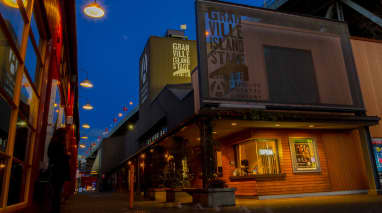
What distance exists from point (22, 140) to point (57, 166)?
1.53 metres

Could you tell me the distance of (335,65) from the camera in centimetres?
1309

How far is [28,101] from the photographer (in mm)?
3510

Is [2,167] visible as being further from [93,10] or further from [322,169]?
[322,169]

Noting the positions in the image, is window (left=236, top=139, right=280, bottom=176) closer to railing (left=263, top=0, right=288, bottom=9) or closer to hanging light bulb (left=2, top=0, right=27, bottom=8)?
hanging light bulb (left=2, top=0, right=27, bottom=8)

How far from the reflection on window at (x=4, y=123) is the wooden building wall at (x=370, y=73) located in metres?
14.7

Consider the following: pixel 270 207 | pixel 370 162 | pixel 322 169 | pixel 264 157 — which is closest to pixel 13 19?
pixel 270 207

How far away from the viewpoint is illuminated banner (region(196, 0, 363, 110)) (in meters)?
10.7

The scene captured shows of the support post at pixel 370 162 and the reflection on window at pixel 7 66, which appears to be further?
the support post at pixel 370 162

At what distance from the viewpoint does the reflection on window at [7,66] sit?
240 cm

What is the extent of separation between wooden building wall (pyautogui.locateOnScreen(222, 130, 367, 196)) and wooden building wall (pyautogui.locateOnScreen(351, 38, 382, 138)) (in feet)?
5.56

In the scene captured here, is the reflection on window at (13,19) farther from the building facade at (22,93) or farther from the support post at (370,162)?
the support post at (370,162)

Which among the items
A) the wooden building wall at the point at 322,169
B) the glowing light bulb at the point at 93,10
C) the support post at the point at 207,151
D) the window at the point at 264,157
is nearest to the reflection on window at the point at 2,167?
the glowing light bulb at the point at 93,10

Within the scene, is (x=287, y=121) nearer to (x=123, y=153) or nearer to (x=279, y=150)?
(x=279, y=150)

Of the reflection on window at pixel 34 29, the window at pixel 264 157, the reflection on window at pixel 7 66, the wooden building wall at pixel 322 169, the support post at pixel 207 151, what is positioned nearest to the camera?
the reflection on window at pixel 7 66
